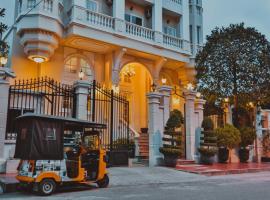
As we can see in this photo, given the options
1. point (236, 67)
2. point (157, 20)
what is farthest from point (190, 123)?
point (157, 20)

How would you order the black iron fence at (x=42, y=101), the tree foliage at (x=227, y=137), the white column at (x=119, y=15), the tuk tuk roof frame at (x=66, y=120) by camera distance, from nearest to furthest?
the tuk tuk roof frame at (x=66, y=120), the black iron fence at (x=42, y=101), the tree foliage at (x=227, y=137), the white column at (x=119, y=15)

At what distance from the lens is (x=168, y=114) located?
14922mm

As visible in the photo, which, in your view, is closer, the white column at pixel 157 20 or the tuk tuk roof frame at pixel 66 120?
the tuk tuk roof frame at pixel 66 120

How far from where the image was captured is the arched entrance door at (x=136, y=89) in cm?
2094

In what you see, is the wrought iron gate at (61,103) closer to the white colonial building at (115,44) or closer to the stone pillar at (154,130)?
the stone pillar at (154,130)

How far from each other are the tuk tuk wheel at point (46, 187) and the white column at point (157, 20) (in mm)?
13285

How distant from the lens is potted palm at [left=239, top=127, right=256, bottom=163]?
18.2 meters

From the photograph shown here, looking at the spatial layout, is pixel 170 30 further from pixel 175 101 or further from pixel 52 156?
pixel 52 156

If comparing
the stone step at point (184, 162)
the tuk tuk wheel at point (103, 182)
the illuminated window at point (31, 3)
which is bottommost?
the tuk tuk wheel at point (103, 182)

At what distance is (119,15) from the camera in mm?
18156

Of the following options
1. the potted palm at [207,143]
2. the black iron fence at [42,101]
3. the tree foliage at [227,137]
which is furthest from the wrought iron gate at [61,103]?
the tree foliage at [227,137]

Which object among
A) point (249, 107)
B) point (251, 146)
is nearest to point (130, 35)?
point (249, 107)

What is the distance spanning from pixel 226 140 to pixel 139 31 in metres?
7.98

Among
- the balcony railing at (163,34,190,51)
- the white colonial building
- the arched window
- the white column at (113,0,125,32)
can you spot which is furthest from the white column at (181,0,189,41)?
the arched window
